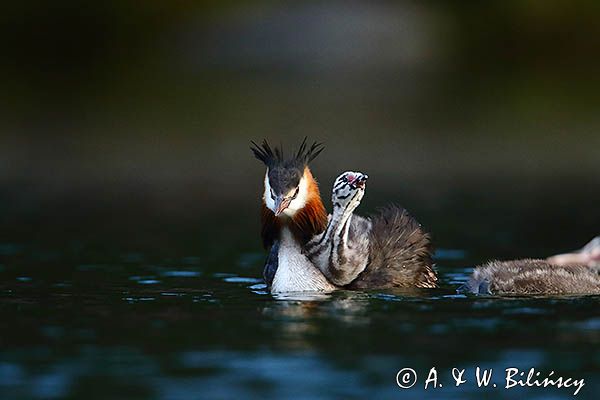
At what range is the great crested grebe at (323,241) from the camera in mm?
14930

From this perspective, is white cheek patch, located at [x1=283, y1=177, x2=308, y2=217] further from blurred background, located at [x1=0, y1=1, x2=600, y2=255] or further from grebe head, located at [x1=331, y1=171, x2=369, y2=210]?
blurred background, located at [x1=0, y1=1, x2=600, y2=255]

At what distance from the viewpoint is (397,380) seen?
36.6ft

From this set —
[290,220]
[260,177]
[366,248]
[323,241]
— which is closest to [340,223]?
[323,241]

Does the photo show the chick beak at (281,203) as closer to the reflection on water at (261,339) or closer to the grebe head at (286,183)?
the grebe head at (286,183)

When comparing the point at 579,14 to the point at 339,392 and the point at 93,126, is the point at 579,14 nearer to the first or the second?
the point at 93,126

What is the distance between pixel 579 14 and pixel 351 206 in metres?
49.1

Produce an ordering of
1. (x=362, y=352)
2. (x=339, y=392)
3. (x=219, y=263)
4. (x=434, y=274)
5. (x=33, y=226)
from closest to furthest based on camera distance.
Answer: (x=339, y=392) < (x=362, y=352) < (x=434, y=274) < (x=219, y=263) < (x=33, y=226)

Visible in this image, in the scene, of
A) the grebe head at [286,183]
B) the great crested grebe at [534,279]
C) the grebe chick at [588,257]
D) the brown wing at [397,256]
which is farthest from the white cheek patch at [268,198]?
the grebe chick at [588,257]

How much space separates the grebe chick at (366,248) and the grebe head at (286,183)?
0.36 m

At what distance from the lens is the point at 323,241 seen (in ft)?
49.5

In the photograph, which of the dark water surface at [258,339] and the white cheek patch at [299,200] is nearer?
the dark water surface at [258,339]

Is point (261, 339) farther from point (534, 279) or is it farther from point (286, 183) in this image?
point (534, 279)

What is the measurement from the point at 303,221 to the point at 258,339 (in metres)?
3.07

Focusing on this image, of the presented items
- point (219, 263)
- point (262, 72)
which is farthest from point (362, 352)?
point (262, 72)
